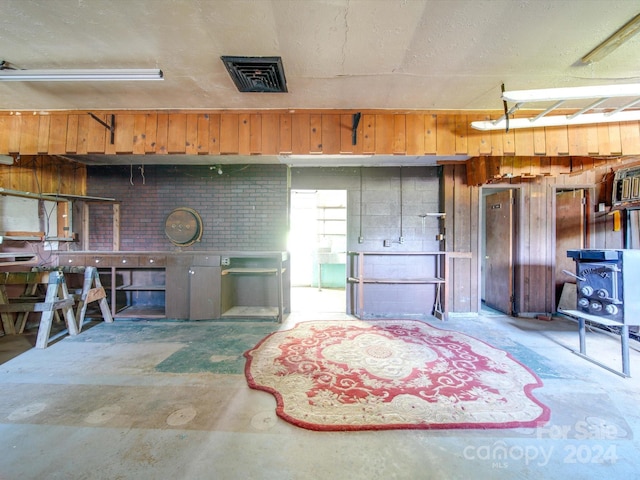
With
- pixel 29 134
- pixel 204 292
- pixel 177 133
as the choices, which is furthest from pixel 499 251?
pixel 29 134

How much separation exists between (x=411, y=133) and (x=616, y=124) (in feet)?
6.00

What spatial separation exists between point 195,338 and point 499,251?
5.17m

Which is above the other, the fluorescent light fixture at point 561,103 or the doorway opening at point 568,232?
the fluorescent light fixture at point 561,103

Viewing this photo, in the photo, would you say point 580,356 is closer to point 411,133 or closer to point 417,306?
point 417,306

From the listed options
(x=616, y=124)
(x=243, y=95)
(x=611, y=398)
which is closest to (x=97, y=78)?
(x=243, y=95)

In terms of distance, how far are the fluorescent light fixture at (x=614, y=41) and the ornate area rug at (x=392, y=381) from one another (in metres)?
2.45

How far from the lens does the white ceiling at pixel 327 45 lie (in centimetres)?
138

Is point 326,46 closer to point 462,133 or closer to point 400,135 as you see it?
point 400,135

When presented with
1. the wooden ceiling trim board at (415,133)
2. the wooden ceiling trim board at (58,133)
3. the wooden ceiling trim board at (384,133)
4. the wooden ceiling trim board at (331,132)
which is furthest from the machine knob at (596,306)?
the wooden ceiling trim board at (58,133)

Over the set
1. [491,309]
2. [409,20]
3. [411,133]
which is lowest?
[491,309]

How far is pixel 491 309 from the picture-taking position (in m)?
4.86

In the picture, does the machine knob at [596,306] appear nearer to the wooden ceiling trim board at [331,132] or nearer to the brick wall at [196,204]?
the wooden ceiling trim board at [331,132]

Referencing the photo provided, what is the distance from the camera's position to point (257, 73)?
74.8 inches

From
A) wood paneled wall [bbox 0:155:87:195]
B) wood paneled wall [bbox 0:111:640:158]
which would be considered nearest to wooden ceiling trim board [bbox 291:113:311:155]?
wood paneled wall [bbox 0:111:640:158]
